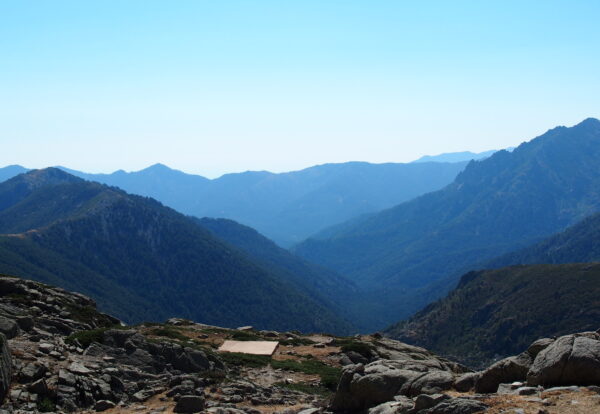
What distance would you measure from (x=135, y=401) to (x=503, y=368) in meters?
15.4

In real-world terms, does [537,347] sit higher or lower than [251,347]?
higher

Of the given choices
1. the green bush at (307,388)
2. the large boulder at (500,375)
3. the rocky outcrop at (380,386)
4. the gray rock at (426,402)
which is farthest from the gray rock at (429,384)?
the green bush at (307,388)

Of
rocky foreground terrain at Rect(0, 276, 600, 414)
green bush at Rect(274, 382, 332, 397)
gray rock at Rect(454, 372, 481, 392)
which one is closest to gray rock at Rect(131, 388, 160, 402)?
rocky foreground terrain at Rect(0, 276, 600, 414)

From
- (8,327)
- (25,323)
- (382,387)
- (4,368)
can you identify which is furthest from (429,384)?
(25,323)

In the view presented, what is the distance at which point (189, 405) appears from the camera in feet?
72.4

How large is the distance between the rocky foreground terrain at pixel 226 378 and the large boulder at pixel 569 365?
0.11 ft

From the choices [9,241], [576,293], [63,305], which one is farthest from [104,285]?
[63,305]

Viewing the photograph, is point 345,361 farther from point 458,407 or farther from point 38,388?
point 458,407

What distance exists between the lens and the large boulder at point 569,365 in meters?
19.0

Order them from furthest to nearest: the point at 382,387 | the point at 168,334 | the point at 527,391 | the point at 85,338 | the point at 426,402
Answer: the point at 168,334 → the point at 85,338 → the point at 382,387 → the point at 527,391 → the point at 426,402

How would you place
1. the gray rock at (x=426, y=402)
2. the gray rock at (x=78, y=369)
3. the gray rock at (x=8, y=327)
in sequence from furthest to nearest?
the gray rock at (x=8, y=327) → the gray rock at (x=78, y=369) → the gray rock at (x=426, y=402)

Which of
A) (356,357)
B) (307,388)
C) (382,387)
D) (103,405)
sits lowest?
(356,357)

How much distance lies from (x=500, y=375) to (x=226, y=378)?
549 inches

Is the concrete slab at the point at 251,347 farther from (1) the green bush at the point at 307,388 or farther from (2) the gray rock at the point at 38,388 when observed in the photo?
(2) the gray rock at the point at 38,388
